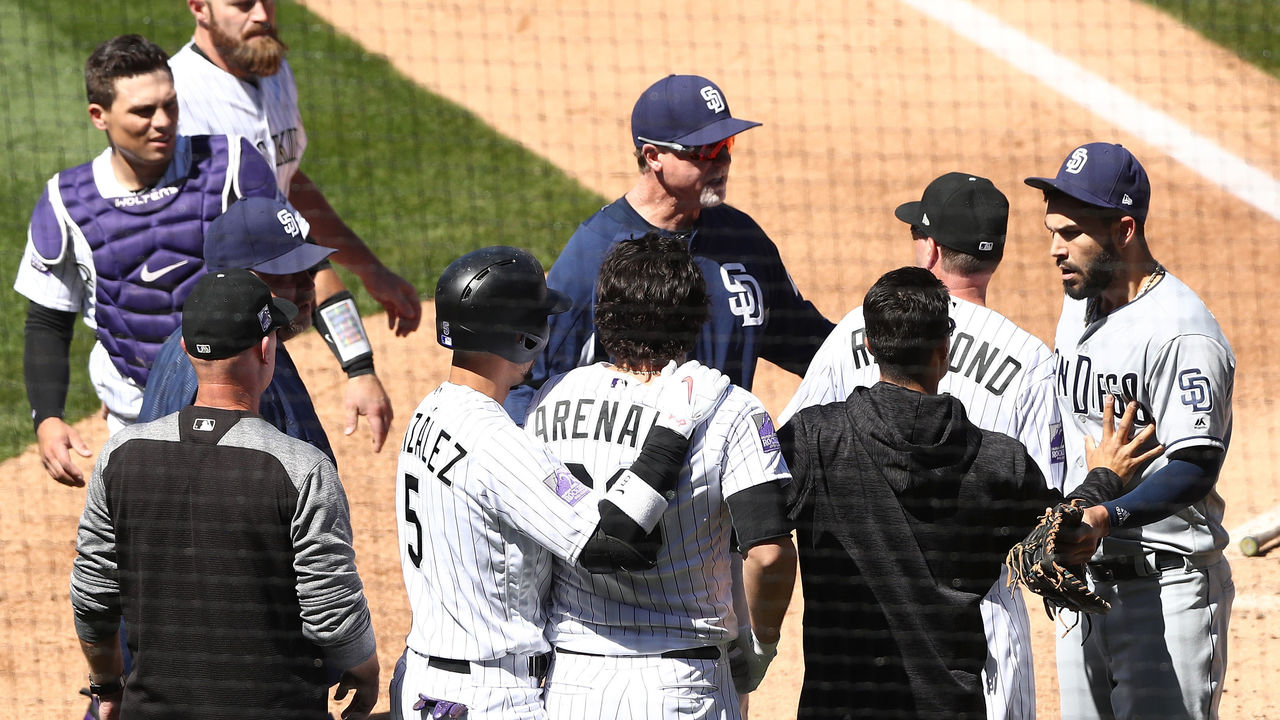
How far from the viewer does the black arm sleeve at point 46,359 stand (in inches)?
167

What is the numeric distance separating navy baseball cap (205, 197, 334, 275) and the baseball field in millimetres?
2150

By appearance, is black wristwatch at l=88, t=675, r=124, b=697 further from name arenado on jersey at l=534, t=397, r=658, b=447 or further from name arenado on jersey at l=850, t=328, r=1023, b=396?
name arenado on jersey at l=850, t=328, r=1023, b=396

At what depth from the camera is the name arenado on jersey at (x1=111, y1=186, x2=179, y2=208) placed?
14.0ft

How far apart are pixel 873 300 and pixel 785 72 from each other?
802 centimetres

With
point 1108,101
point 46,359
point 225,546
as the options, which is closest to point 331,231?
point 46,359

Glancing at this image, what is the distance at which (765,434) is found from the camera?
2.86 meters

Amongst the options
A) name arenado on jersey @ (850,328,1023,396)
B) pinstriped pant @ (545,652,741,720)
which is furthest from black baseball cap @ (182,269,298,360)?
name arenado on jersey @ (850,328,1023,396)

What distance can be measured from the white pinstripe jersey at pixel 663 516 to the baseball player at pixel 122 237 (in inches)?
69.8

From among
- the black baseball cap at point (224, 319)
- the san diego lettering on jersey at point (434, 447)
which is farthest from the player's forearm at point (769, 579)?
the black baseball cap at point (224, 319)

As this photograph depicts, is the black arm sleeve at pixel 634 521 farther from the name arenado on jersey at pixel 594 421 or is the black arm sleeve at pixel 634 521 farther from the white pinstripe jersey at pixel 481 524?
the name arenado on jersey at pixel 594 421

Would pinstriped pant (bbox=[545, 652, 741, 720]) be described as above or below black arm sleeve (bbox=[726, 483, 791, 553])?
below

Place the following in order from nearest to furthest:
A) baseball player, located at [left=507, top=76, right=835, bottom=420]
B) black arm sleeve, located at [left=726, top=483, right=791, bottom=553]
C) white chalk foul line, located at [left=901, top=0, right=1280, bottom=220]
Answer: black arm sleeve, located at [left=726, top=483, right=791, bottom=553] < baseball player, located at [left=507, top=76, right=835, bottom=420] < white chalk foul line, located at [left=901, top=0, right=1280, bottom=220]

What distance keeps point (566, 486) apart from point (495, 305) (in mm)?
404

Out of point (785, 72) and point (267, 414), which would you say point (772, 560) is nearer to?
point (267, 414)
